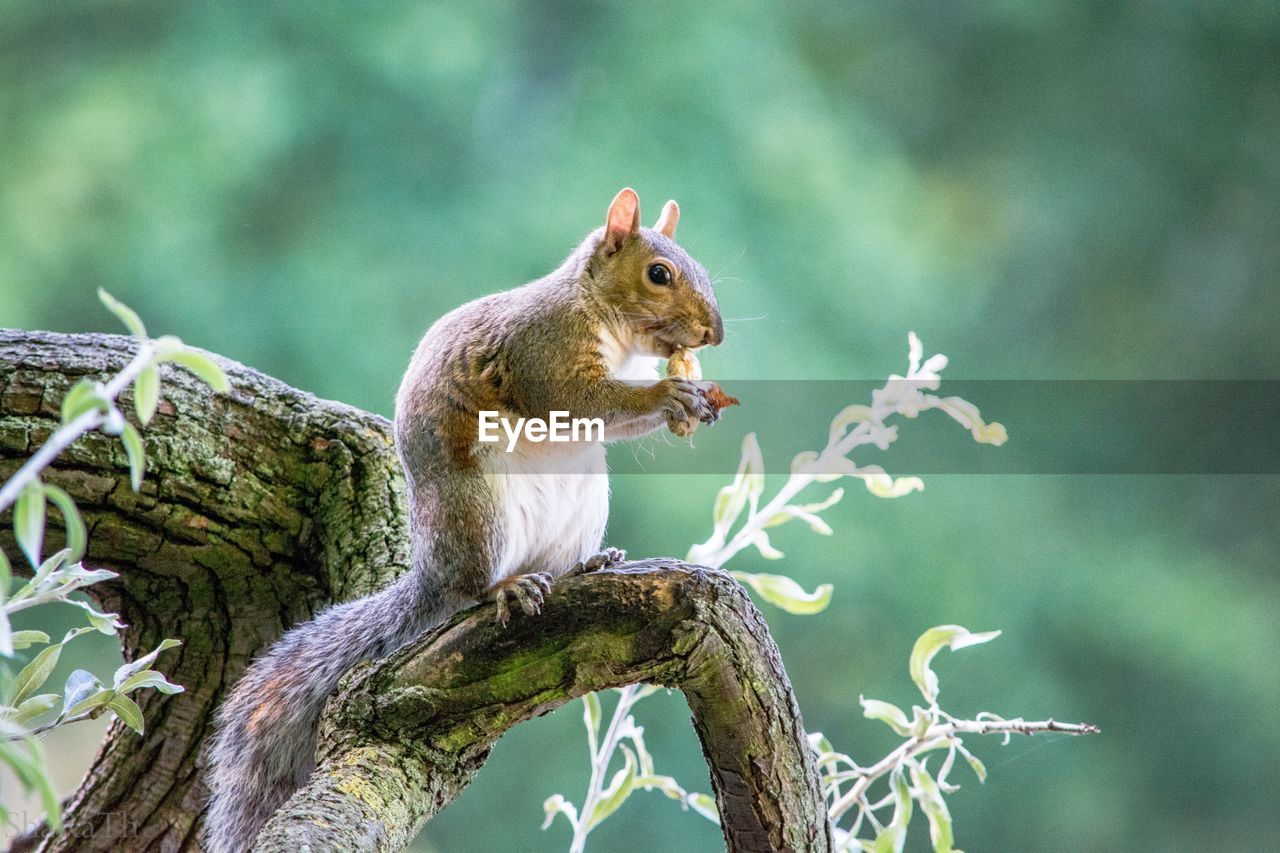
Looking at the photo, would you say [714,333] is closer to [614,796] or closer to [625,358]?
[625,358]

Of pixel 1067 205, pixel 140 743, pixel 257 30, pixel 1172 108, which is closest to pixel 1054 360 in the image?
pixel 1067 205

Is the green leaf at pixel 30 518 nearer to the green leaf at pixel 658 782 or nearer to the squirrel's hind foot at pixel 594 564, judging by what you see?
the squirrel's hind foot at pixel 594 564

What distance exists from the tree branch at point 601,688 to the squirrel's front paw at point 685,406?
0.14 m

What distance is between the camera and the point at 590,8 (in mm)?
2658

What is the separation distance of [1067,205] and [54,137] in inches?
79.0

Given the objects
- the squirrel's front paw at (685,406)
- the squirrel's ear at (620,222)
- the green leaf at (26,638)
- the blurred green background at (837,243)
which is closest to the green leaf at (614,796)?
the squirrel's front paw at (685,406)

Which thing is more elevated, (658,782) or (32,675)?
(658,782)

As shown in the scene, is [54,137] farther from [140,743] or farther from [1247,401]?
[1247,401]

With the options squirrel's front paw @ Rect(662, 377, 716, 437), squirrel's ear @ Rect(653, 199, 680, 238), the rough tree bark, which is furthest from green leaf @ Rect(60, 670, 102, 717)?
squirrel's ear @ Rect(653, 199, 680, 238)

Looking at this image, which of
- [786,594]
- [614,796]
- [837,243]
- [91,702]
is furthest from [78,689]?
[837,243]

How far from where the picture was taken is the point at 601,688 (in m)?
0.87

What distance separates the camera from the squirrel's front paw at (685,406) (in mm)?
961

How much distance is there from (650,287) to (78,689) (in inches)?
22.0

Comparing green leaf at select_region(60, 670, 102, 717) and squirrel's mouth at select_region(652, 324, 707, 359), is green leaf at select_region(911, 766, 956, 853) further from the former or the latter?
green leaf at select_region(60, 670, 102, 717)
